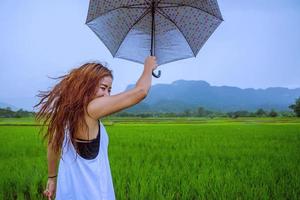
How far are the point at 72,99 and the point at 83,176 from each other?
310 mm

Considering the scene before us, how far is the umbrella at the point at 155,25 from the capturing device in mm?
2246

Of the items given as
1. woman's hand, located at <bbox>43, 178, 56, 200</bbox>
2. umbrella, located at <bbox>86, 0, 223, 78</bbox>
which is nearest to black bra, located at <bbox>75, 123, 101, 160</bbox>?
woman's hand, located at <bbox>43, 178, 56, 200</bbox>

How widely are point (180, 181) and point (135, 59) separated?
7.89ft

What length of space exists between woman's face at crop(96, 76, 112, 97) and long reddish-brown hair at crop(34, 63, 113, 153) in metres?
0.01

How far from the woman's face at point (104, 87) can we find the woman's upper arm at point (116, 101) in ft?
0.26

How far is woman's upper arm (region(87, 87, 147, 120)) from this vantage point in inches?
60.1

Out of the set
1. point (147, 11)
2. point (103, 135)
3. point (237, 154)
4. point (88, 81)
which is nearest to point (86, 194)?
point (103, 135)

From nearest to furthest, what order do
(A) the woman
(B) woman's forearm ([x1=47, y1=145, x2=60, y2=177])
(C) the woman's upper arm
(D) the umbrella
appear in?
(C) the woman's upper arm → (A) the woman → (B) woman's forearm ([x1=47, y1=145, x2=60, y2=177]) → (D) the umbrella

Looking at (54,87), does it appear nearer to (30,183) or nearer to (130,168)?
(30,183)

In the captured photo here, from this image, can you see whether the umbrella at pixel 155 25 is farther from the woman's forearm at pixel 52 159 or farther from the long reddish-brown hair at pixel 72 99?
the woman's forearm at pixel 52 159

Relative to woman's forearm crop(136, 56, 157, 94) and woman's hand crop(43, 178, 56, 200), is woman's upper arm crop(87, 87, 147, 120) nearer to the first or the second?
woman's forearm crop(136, 56, 157, 94)

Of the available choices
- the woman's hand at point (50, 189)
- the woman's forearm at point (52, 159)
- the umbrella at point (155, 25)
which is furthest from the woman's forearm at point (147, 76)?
the woman's hand at point (50, 189)

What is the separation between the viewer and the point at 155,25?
7.59 feet

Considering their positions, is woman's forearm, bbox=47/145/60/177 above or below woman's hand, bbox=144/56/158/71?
below
